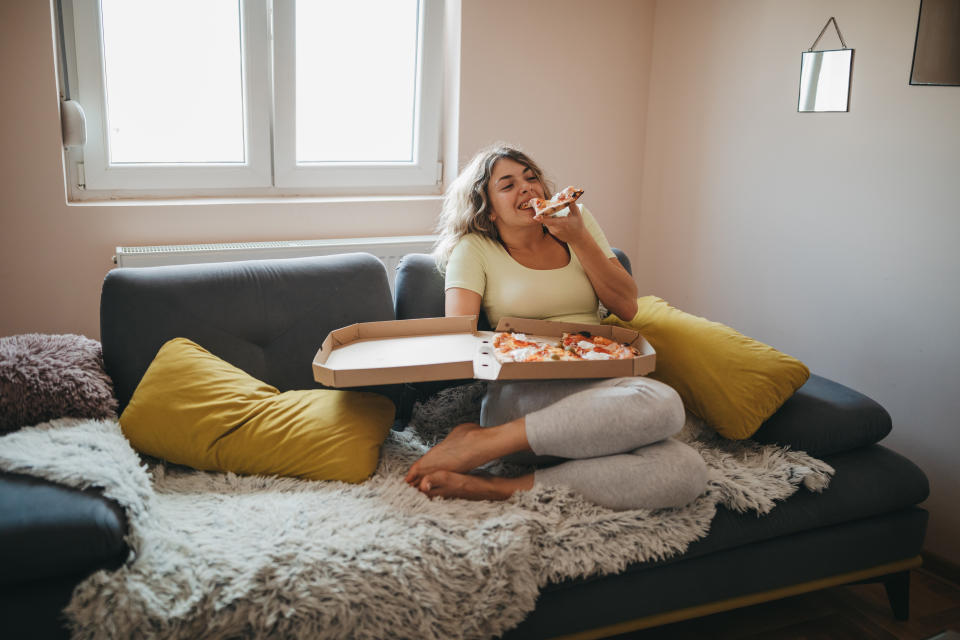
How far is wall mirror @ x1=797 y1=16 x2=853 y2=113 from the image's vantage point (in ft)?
7.48

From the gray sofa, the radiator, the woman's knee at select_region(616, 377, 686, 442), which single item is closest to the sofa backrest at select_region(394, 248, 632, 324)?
the gray sofa

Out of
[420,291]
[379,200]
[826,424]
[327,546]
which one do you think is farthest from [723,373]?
[379,200]

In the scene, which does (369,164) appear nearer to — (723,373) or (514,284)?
(514,284)

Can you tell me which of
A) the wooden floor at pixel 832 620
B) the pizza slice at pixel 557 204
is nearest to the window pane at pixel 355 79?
the pizza slice at pixel 557 204

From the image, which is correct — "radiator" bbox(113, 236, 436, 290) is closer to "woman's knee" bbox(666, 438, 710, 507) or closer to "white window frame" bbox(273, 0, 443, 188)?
"white window frame" bbox(273, 0, 443, 188)

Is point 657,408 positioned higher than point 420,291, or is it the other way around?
point 420,291

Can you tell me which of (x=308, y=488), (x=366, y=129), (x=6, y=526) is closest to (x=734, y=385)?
(x=308, y=488)

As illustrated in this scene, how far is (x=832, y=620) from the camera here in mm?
1898

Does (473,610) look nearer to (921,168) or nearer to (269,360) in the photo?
(269,360)

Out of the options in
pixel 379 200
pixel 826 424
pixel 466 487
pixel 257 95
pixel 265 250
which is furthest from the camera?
pixel 379 200

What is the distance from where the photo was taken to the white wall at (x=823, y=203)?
2.11 m

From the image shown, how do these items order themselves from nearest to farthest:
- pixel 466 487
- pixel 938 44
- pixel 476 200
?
pixel 938 44, pixel 466 487, pixel 476 200

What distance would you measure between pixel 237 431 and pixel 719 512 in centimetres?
106

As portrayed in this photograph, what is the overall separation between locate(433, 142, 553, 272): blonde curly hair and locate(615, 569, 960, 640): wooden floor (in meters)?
Answer: 1.07
